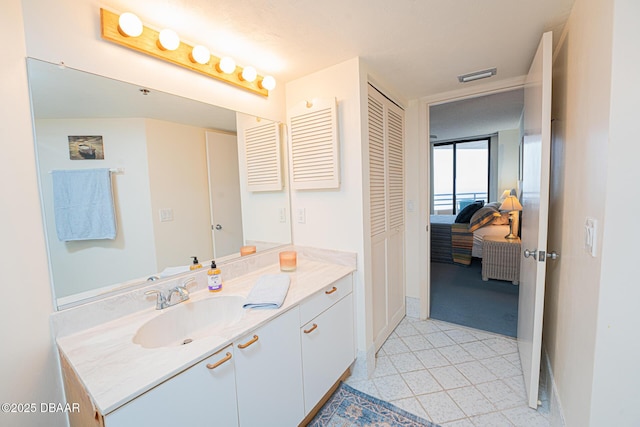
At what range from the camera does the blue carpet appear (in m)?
2.55

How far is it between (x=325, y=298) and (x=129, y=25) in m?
1.60

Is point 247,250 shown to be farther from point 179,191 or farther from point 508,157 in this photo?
point 508,157

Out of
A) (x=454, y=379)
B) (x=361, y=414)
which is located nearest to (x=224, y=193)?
(x=361, y=414)

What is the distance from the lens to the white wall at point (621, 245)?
783 mm

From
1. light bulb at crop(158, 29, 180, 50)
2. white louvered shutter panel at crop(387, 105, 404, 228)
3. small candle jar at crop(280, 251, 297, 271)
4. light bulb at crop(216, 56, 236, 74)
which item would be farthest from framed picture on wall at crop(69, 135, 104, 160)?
white louvered shutter panel at crop(387, 105, 404, 228)

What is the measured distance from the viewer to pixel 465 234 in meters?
4.18

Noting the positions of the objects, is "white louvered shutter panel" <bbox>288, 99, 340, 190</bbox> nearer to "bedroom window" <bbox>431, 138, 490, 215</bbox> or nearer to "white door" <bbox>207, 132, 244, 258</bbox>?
"white door" <bbox>207, 132, 244, 258</bbox>

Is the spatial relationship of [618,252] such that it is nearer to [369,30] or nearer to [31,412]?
[369,30]

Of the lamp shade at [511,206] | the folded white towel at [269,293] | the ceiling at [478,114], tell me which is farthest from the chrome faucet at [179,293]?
the lamp shade at [511,206]

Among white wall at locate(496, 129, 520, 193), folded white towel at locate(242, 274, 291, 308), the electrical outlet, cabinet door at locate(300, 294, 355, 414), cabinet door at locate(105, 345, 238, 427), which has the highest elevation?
white wall at locate(496, 129, 520, 193)

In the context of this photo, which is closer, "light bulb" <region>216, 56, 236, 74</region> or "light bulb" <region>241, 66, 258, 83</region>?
"light bulb" <region>216, 56, 236, 74</region>

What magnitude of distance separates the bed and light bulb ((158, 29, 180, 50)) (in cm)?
405

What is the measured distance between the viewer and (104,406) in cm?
70

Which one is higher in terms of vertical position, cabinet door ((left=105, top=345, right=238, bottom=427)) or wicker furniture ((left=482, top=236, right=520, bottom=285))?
cabinet door ((left=105, top=345, right=238, bottom=427))
